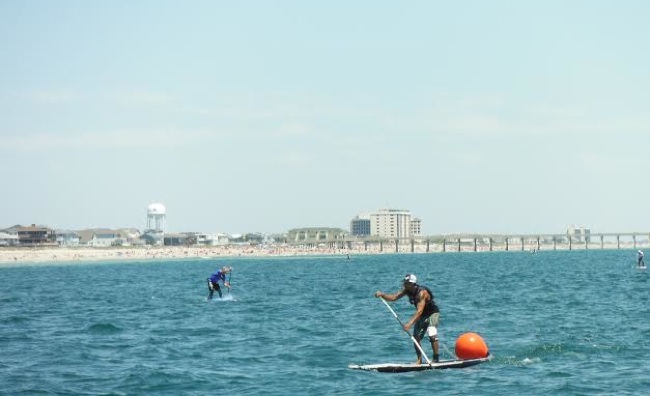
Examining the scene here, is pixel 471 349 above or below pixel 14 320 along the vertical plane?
above

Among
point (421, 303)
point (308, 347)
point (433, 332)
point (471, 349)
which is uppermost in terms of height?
point (421, 303)

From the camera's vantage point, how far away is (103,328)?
33938mm

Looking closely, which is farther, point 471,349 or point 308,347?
point 308,347

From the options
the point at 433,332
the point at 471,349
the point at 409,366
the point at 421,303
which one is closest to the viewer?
the point at 409,366

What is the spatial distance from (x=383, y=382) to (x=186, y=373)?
493 centimetres

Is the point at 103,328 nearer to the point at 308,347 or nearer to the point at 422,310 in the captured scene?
the point at 308,347

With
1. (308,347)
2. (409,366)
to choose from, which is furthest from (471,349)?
(308,347)

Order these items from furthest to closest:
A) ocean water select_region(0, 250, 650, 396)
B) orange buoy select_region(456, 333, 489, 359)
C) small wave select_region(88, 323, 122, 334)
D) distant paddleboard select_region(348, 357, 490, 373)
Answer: small wave select_region(88, 323, 122, 334) → orange buoy select_region(456, 333, 489, 359) → distant paddleboard select_region(348, 357, 490, 373) → ocean water select_region(0, 250, 650, 396)

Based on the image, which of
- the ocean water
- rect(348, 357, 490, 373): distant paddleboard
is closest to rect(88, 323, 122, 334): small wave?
the ocean water

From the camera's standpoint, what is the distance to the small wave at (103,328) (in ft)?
108

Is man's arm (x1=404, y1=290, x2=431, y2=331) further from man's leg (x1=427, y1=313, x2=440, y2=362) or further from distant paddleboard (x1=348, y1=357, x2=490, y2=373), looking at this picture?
distant paddleboard (x1=348, y1=357, x2=490, y2=373)

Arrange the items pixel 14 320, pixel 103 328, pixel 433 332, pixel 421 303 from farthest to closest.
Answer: pixel 14 320 < pixel 103 328 < pixel 433 332 < pixel 421 303

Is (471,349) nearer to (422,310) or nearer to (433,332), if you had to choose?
Answer: (433,332)

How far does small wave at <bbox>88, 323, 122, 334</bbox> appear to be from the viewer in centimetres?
3300
